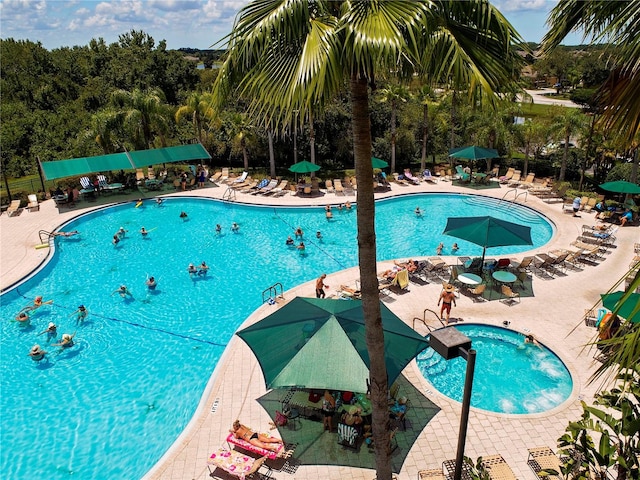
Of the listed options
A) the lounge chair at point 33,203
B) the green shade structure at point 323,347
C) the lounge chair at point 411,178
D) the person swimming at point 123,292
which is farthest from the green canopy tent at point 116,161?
the green shade structure at point 323,347

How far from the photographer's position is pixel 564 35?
4.23m

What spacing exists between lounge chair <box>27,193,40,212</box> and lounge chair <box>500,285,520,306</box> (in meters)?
27.2

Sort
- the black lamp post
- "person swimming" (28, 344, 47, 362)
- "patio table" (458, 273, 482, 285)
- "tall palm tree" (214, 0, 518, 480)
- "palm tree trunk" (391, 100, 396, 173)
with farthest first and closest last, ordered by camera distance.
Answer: "palm tree trunk" (391, 100, 396, 173), "patio table" (458, 273, 482, 285), "person swimming" (28, 344, 47, 362), the black lamp post, "tall palm tree" (214, 0, 518, 480)

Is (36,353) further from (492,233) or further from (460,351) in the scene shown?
(492,233)

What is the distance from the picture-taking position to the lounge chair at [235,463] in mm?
8883

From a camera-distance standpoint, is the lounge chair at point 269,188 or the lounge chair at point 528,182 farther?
the lounge chair at point 269,188

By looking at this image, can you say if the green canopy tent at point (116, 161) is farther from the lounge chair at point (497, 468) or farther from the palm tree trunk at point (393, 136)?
the lounge chair at point (497, 468)

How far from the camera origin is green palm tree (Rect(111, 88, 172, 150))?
31219mm

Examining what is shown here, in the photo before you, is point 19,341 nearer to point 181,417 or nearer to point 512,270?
point 181,417

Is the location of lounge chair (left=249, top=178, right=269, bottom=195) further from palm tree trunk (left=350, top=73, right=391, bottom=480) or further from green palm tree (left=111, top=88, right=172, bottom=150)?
palm tree trunk (left=350, top=73, right=391, bottom=480)

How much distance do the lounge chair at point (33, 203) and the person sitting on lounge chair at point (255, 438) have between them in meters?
24.3

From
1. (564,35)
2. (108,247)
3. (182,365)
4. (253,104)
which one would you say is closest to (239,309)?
(182,365)

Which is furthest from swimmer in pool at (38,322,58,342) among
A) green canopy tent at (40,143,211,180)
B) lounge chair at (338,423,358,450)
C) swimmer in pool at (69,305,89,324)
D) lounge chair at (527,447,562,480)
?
lounge chair at (527,447,562,480)

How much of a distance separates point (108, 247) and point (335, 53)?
2227 centimetres
